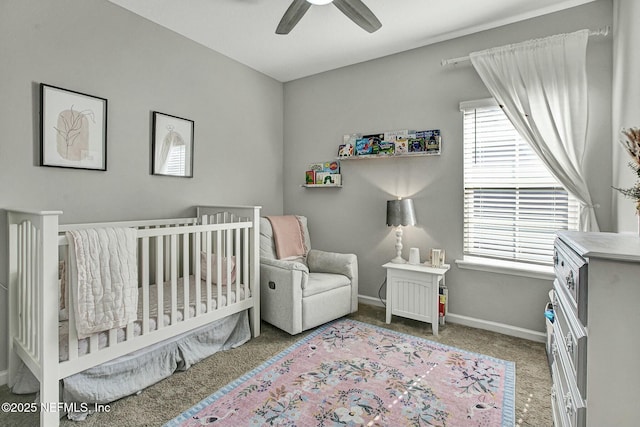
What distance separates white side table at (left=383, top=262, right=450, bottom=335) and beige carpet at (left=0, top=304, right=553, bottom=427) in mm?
140

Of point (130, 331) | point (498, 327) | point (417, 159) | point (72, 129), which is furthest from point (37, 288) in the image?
point (498, 327)

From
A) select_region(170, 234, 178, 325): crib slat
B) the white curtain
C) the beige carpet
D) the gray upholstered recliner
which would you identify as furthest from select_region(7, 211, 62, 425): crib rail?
the white curtain

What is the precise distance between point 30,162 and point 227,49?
1.98m

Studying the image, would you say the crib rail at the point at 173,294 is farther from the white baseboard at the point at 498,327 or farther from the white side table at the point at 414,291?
the white baseboard at the point at 498,327

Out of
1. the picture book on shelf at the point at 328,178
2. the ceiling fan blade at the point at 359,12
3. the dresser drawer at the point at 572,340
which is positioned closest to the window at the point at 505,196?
the ceiling fan blade at the point at 359,12

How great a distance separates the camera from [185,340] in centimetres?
219

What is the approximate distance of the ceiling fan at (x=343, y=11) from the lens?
2.02 m

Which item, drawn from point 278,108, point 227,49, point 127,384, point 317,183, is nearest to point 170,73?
point 227,49

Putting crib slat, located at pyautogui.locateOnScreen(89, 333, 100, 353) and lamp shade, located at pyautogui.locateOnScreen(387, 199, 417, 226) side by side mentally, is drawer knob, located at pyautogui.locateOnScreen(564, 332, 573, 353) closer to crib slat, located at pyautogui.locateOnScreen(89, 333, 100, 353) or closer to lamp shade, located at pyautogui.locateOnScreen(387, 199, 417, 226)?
lamp shade, located at pyautogui.locateOnScreen(387, 199, 417, 226)

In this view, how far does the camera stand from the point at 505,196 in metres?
2.74

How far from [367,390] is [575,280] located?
1357 mm

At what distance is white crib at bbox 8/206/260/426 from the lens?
1.55m

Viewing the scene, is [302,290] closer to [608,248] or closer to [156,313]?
[156,313]

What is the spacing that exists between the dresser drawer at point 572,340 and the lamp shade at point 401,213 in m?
1.62
